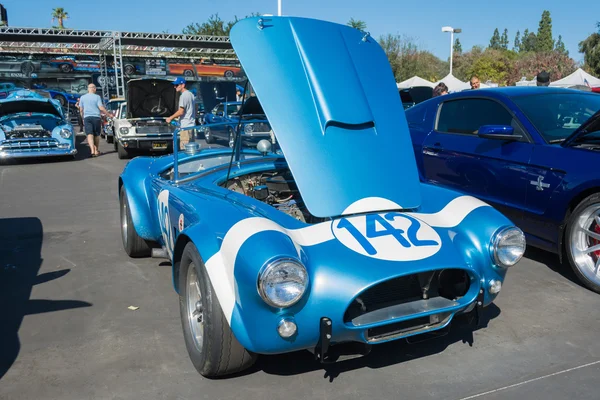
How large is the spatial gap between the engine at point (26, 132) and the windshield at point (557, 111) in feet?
34.7

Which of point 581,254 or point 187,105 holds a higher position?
point 187,105

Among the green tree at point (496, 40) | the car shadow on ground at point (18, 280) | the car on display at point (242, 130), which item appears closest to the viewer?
the car shadow on ground at point (18, 280)

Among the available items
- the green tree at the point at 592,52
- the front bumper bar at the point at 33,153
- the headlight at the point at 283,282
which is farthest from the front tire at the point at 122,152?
the green tree at the point at 592,52

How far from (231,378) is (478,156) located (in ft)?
10.8

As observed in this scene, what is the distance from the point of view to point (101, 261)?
4.88m

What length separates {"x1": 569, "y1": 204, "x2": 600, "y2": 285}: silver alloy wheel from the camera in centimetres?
397

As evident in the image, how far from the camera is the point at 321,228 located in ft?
9.33

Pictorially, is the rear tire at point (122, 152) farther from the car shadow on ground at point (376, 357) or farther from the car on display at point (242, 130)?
the car shadow on ground at point (376, 357)

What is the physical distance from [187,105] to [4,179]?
11.9ft

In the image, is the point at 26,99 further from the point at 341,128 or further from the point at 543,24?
the point at 543,24

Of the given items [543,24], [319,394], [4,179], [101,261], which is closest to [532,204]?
[319,394]

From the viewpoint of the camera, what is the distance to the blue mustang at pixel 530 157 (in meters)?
4.08

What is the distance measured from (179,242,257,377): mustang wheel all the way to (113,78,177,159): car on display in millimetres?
10416

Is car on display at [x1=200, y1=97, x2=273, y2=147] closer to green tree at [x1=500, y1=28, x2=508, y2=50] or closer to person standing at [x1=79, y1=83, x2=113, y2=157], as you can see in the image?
person standing at [x1=79, y1=83, x2=113, y2=157]
